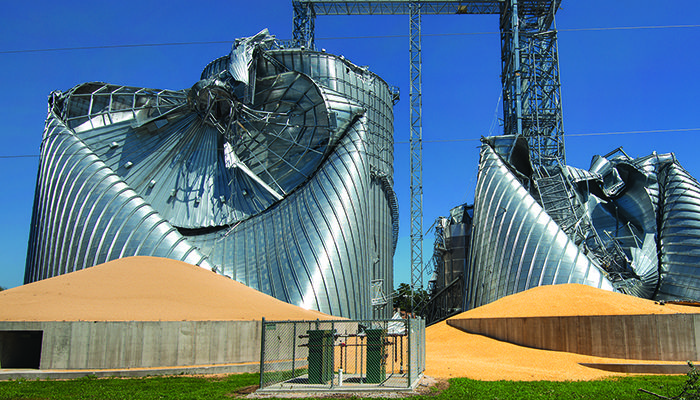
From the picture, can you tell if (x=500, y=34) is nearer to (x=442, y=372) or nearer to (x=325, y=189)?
(x=325, y=189)

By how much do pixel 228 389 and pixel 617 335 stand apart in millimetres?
17777

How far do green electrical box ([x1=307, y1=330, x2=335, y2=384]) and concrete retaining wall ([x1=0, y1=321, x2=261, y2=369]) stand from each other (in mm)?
6060

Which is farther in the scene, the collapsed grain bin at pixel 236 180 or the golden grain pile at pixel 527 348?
the collapsed grain bin at pixel 236 180

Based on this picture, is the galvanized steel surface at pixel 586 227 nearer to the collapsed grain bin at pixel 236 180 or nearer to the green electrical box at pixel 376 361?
the collapsed grain bin at pixel 236 180

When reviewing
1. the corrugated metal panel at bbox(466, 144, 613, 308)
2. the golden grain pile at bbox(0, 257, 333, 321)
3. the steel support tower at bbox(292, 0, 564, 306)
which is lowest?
the golden grain pile at bbox(0, 257, 333, 321)

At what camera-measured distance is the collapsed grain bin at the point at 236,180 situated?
34.5 meters

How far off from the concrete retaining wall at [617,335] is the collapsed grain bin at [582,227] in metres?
9.94

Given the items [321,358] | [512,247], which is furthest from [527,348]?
[321,358]

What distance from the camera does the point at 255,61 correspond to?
50250 millimetres

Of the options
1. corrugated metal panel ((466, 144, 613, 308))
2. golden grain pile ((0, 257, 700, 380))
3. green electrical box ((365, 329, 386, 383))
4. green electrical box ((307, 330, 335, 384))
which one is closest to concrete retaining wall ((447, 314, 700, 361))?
golden grain pile ((0, 257, 700, 380))

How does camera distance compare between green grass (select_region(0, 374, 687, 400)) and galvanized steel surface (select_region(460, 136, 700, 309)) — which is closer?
green grass (select_region(0, 374, 687, 400))

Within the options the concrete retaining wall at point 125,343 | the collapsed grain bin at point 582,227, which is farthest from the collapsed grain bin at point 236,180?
the concrete retaining wall at point 125,343

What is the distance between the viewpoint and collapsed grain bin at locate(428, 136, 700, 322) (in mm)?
38938

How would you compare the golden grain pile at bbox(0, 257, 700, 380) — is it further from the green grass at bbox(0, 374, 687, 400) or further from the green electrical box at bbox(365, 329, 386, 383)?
the green electrical box at bbox(365, 329, 386, 383)
